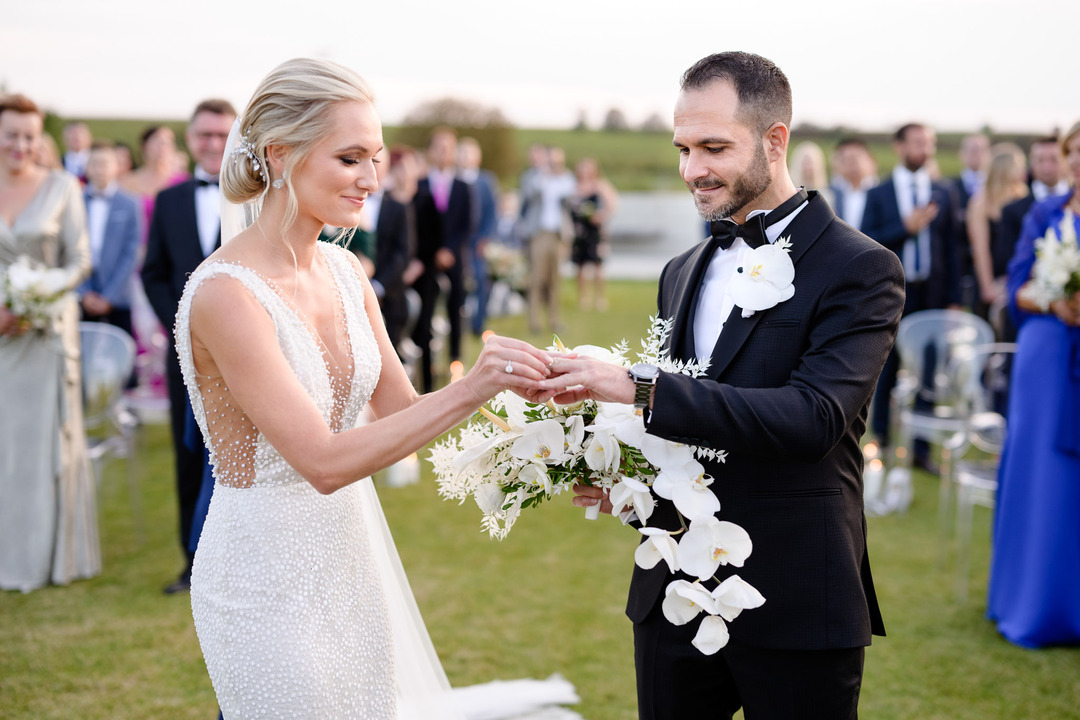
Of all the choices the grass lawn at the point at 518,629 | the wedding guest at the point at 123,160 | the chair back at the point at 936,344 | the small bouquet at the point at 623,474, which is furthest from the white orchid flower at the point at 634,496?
the wedding guest at the point at 123,160

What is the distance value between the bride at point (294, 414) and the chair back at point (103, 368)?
4.48 m

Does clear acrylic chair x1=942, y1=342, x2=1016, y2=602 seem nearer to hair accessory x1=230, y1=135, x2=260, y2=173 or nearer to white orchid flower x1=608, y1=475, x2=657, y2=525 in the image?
white orchid flower x1=608, y1=475, x2=657, y2=525

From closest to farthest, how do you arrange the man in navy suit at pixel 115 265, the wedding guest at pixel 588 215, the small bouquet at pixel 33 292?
the small bouquet at pixel 33 292
the man in navy suit at pixel 115 265
the wedding guest at pixel 588 215

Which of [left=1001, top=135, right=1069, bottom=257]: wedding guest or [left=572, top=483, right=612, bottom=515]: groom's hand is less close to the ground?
[left=1001, top=135, right=1069, bottom=257]: wedding guest

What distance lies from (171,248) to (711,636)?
15.0 feet

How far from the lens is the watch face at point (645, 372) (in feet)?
7.29

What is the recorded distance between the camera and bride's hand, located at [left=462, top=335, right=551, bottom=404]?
2.28 meters

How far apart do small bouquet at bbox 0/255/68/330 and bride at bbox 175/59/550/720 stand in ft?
12.9

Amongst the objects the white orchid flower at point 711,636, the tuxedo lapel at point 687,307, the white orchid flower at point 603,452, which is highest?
the tuxedo lapel at point 687,307

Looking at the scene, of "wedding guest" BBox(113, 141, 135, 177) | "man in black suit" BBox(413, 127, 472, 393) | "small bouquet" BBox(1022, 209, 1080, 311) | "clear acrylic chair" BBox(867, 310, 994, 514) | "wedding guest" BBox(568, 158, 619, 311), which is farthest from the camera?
"wedding guest" BBox(568, 158, 619, 311)

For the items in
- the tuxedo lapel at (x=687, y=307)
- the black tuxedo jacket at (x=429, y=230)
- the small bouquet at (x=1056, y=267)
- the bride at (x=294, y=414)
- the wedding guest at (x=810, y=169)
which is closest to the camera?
the bride at (x=294, y=414)

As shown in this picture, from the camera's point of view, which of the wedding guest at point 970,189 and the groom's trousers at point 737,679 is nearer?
the groom's trousers at point 737,679

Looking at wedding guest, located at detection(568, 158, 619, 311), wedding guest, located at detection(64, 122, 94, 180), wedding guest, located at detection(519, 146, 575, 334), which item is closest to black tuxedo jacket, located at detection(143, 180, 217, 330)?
wedding guest, located at detection(64, 122, 94, 180)

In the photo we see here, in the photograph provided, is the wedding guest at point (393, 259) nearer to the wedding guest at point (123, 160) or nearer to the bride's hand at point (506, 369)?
the wedding guest at point (123, 160)
